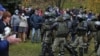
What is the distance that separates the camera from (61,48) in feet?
49.1

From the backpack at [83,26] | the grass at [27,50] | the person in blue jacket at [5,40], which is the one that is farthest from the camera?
the grass at [27,50]

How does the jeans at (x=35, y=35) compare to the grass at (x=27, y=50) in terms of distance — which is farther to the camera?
the jeans at (x=35, y=35)

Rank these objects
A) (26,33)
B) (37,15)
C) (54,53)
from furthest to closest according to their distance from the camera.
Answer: (26,33), (37,15), (54,53)

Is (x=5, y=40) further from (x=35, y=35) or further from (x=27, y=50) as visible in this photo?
(x=35, y=35)

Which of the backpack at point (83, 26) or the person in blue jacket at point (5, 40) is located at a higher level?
the person in blue jacket at point (5, 40)

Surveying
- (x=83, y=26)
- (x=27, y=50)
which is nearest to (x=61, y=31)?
(x=83, y=26)

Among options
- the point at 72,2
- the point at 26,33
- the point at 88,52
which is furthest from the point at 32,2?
the point at 88,52

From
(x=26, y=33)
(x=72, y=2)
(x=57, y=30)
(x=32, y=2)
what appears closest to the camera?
(x=57, y=30)

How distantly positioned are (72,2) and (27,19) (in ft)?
107

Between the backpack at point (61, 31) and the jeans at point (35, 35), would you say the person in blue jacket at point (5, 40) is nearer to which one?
the backpack at point (61, 31)

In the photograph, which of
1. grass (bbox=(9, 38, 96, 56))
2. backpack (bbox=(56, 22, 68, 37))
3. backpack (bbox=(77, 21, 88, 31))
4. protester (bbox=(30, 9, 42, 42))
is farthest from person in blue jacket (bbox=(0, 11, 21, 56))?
protester (bbox=(30, 9, 42, 42))

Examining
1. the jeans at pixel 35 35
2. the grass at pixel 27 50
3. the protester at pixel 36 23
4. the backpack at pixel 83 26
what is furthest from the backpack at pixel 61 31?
the jeans at pixel 35 35

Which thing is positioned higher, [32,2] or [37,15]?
[37,15]

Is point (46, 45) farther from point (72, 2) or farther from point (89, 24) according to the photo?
point (72, 2)
